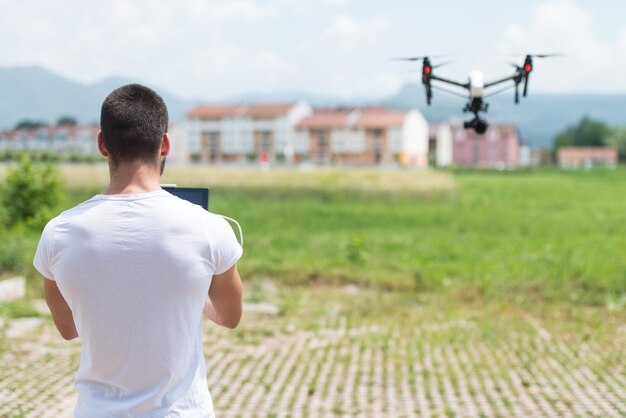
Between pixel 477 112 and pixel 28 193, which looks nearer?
pixel 477 112

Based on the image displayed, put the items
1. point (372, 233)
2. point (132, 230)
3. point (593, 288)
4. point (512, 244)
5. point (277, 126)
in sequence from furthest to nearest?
point (277, 126)
point (372, 233)
point (512, 244)
point (593, 288)
point (132, 230)

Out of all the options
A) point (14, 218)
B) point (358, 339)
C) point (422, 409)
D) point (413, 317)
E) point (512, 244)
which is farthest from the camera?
point (512, 244)

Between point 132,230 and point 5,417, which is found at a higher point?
point 132,230

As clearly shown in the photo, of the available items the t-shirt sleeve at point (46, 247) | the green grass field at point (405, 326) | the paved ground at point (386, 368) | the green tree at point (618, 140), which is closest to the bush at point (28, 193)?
the green grass field at point (405, 326)

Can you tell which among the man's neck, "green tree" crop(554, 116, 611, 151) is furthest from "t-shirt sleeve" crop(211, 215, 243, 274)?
"green tree" crop(554, 116, 611, 151)

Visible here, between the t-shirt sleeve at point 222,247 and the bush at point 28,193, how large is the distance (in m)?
13.0

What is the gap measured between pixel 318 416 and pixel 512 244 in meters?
11.0

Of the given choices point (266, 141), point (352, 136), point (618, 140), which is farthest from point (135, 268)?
point (618, 140)

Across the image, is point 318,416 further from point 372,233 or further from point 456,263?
point 372,233

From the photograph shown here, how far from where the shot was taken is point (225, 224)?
1.92m

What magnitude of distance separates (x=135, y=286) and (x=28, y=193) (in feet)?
44.1

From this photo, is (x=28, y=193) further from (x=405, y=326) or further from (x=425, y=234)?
(x=425, y=234)

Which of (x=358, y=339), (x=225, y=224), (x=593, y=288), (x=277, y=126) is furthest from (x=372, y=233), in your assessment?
(x=277, y=126)

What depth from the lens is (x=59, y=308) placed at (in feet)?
6.58
